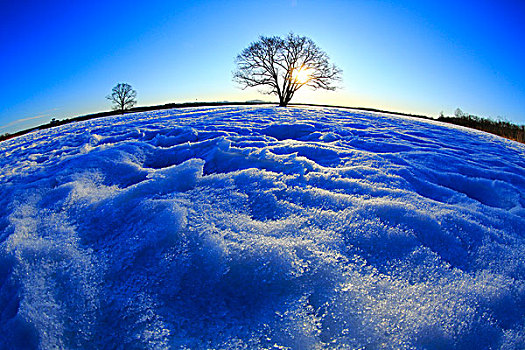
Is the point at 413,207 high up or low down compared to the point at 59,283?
up

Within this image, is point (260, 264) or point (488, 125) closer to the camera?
point (260, 264)

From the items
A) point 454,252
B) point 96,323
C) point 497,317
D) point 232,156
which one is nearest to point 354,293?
point 497,317

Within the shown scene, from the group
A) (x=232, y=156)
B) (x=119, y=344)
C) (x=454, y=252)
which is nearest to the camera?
(x=119, y=344)

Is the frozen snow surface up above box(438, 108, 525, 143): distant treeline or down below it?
below

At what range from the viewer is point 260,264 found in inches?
37.0

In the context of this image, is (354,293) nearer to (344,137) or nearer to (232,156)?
(232,156)

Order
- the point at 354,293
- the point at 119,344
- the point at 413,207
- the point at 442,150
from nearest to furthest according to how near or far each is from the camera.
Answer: the point at 119,344, the point at 354,293, the point at 413,207, the point at 442,150

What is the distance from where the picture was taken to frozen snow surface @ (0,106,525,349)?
0.74 metres

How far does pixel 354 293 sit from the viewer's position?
831 mm

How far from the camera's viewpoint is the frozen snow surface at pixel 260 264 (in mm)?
741

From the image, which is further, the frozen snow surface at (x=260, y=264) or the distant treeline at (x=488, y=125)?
the distant treeline at (x=488, y=125)

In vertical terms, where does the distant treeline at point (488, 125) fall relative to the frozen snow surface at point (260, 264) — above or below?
above

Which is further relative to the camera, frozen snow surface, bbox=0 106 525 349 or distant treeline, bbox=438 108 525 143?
distant treeline, bbox=438 108 525 143

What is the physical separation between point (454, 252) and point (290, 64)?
71.0 ft
